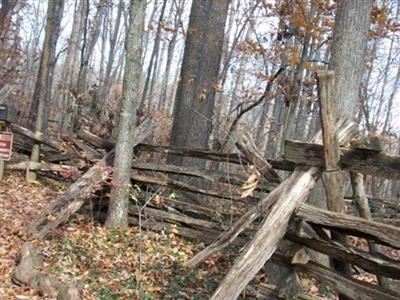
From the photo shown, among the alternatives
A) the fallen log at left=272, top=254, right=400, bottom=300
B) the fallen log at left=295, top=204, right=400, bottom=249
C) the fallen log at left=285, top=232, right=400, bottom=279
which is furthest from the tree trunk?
the fallen log at left=295, top=204, right=400, bottom=249

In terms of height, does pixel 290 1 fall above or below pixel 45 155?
Answer: above

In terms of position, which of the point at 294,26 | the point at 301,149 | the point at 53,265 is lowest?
the point at 53,265

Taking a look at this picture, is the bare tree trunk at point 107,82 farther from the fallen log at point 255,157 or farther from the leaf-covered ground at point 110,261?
the fallen log at point 255,157

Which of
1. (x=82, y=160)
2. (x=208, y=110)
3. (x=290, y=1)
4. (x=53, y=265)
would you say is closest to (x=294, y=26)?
(x=290, y=1)

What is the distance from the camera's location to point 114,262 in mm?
5707

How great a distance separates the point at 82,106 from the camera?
530 inches

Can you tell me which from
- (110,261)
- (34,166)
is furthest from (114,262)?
(34,166)

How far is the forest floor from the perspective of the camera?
5079 mm

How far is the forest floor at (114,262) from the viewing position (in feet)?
16.7

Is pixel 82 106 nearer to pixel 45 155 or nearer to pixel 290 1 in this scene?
pixel 45 155

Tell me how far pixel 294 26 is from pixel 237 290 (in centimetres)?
698

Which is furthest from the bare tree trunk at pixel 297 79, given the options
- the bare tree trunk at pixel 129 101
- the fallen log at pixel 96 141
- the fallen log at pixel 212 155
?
the bare tree trunk at pixel 129 101

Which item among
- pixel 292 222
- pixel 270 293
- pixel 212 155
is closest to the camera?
pixel 292 222

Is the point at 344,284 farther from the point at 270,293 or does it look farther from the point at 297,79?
the point at 297,79
